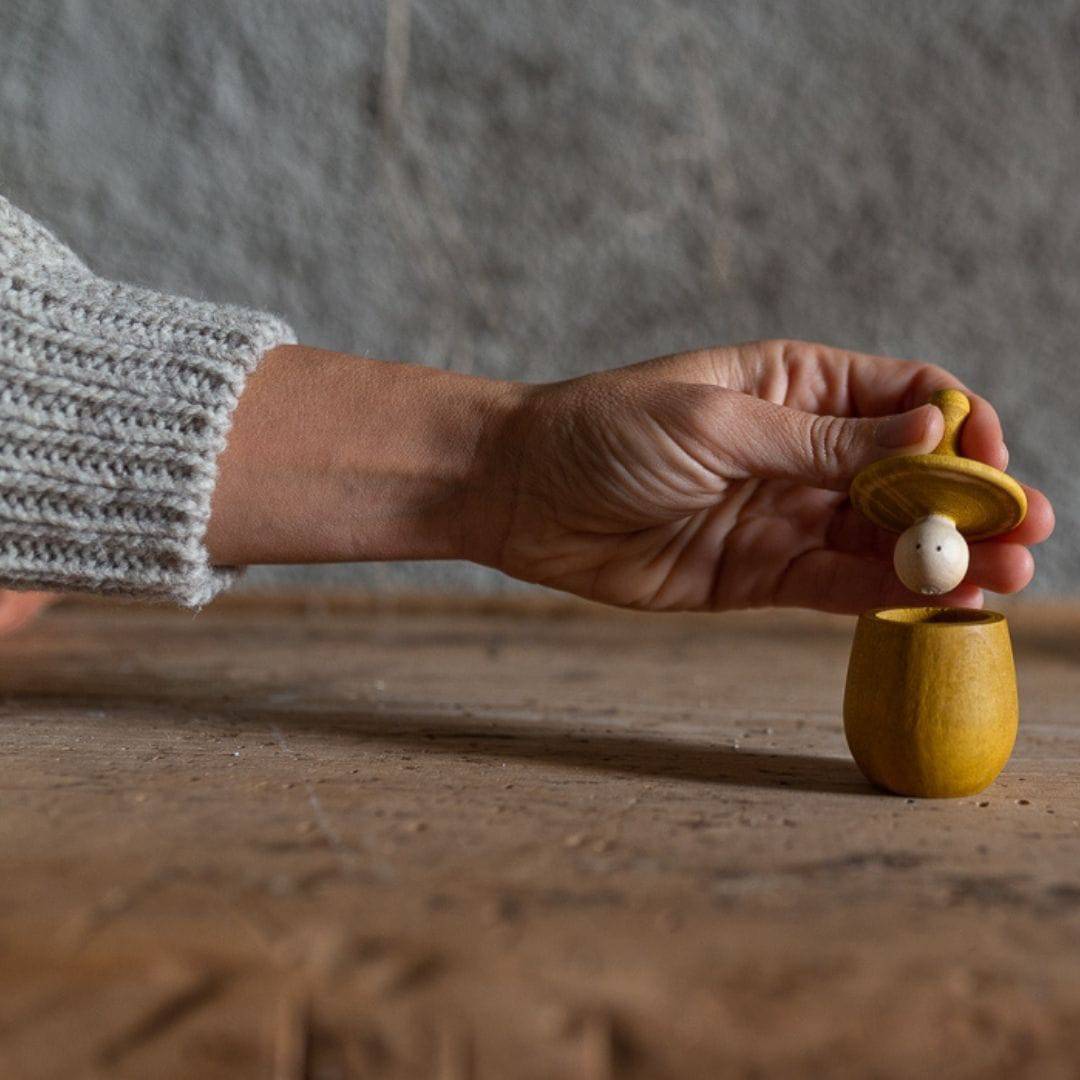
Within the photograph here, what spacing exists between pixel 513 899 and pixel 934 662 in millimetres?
244

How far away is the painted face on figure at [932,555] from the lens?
2.11 ft

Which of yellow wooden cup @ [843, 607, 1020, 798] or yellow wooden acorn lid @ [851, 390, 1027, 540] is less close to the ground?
yellow wooden acorn lid @ [851, 390, 1027, 540]

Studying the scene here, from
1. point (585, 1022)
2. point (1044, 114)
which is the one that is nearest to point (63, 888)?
point (585, 1022)

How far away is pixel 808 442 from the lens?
0.70 m

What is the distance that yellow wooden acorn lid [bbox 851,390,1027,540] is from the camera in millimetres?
615

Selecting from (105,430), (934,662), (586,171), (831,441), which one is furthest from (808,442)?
(586,171)

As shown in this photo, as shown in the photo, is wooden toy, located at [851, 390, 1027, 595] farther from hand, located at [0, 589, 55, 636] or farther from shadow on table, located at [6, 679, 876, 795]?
hand, located at [0, 589, 55, 636]

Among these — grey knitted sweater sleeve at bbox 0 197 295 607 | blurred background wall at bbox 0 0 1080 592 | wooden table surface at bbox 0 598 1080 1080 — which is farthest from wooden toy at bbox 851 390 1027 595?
blurred background wall at bbox 0 0 1080 592

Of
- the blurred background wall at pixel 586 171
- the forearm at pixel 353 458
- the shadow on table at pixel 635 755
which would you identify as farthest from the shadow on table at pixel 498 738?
the blurred background wall at pixel 586 171

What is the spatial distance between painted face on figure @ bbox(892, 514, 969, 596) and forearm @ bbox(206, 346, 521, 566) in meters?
0.27

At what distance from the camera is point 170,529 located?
737 mm

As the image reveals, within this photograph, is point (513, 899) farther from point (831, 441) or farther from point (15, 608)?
point (15, 608)

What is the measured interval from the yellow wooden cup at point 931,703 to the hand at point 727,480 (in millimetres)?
121

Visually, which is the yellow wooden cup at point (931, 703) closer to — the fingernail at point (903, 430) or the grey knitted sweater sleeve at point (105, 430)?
the fingernail at point (903, 430)
